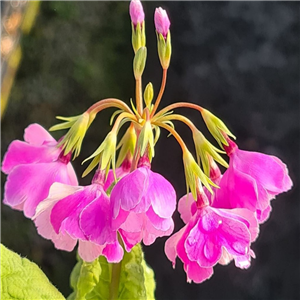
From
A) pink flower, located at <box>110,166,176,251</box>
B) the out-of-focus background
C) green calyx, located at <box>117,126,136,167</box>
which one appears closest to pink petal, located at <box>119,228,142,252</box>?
pink flower, located at <box>110,166,176,251</box>

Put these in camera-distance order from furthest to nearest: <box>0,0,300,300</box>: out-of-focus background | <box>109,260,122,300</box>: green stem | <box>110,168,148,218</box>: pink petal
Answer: <box>0,0,300,300</box>: out-of-focus background, <box>109,260,122,300</box>: green stem, <box>110,168,148,218</box>: pink petal

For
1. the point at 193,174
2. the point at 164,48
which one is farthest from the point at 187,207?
the point at 164,48

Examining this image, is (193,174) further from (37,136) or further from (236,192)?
(37,136)

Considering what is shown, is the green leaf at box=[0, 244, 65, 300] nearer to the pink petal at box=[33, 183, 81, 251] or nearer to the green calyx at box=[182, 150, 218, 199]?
the pink petal at box=[33, 183, 81, 251]

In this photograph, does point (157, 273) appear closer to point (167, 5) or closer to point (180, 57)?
point (180, 57)

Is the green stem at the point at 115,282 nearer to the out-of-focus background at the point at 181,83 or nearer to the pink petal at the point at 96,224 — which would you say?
the pink petal at the point at 96,224

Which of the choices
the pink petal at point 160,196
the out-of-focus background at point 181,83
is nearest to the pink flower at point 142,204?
the pink petal at point 160,196

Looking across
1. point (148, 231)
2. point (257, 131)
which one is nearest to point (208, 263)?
point (148, 231)

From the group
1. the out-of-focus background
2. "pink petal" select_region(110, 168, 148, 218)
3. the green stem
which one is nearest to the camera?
"pink petal" select_region(110, 168, 148, 218)
